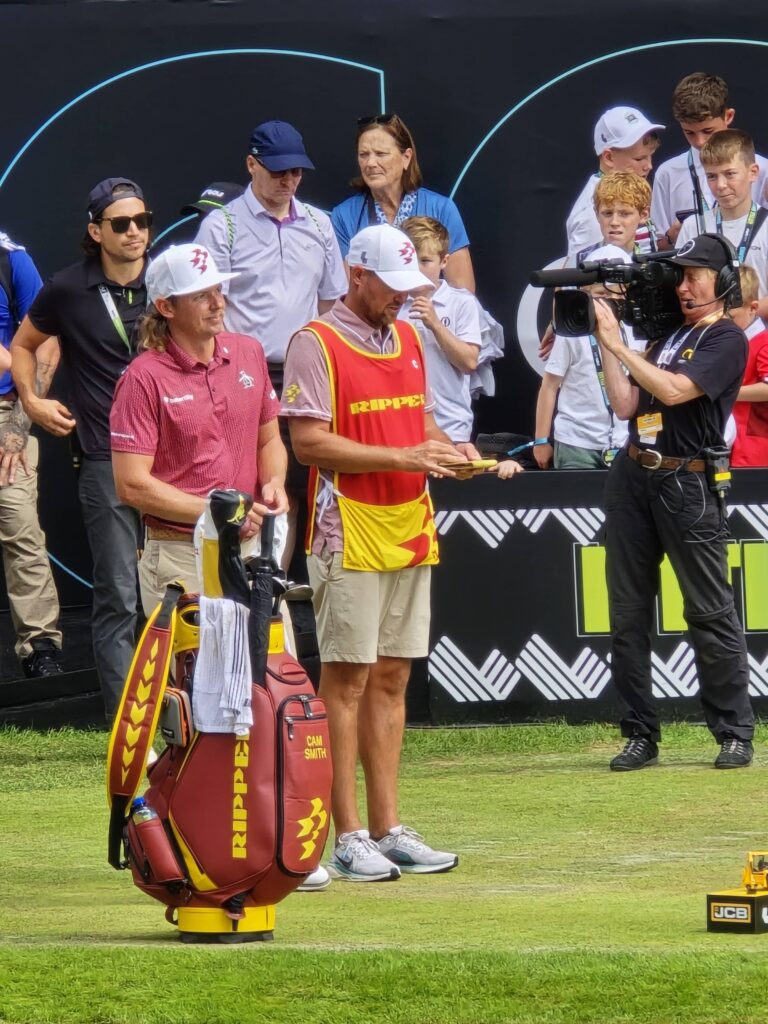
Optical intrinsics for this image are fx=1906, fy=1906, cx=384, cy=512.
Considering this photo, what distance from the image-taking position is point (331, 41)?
1039 cm

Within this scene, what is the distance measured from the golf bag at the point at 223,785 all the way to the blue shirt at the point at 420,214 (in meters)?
4.98

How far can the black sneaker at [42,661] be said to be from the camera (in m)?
9.45

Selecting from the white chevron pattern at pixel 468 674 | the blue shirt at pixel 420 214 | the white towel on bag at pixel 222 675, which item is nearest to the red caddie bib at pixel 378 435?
the white towel on bag at pixel 222 675

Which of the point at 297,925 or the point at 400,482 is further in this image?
the point at 400,482

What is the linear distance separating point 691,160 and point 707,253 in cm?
248

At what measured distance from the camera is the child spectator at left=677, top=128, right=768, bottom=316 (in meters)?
9.39

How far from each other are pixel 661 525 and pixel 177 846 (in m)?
3.38

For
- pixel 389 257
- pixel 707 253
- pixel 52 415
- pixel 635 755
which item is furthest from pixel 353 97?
pixel 389 257

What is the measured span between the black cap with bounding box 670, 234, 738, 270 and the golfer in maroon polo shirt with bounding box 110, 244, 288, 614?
82.6 inches

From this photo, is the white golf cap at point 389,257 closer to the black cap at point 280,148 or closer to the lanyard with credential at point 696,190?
the black cap at point 280,148

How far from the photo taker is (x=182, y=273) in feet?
19.9

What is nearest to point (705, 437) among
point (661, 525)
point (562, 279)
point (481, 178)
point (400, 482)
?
point (661, 525)

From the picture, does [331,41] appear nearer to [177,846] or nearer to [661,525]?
[661,525]

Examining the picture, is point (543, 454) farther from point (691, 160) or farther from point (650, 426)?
point (650, 426)
